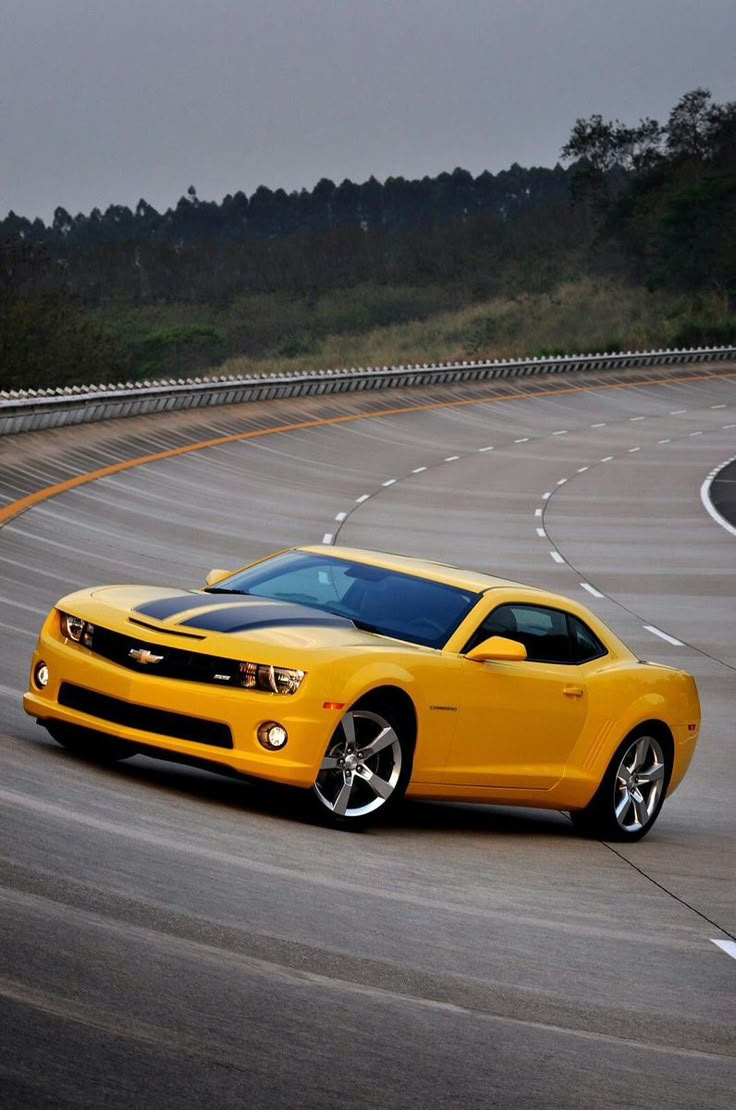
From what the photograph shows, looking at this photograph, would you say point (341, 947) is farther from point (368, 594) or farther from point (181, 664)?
point (368, 594)

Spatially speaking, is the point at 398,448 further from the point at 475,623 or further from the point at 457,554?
the point at 475,623

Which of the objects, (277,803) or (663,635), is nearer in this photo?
(277,803)

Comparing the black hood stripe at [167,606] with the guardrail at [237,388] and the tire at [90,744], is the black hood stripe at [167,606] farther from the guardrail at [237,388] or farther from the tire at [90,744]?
the guardrail at [237,388]

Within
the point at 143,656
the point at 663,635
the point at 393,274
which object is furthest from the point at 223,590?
the point at 393,274

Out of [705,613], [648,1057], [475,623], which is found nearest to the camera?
[648,1057]

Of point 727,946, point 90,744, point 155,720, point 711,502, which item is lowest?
point 711,502

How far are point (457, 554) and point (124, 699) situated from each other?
827 inches

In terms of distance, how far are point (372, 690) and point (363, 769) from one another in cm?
40

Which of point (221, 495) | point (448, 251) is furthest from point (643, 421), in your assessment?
point (448, 251)

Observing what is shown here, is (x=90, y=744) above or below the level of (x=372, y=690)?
below

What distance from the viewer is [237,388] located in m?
54.3

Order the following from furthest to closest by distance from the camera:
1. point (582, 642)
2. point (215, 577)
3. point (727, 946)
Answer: point (582, 642) → point (215, 577) → point (727, 946)

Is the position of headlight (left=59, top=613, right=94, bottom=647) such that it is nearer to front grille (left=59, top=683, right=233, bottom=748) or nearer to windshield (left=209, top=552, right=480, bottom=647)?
front grille (left=59, top=683, right=233, bottom=748)

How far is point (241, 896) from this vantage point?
682cm
